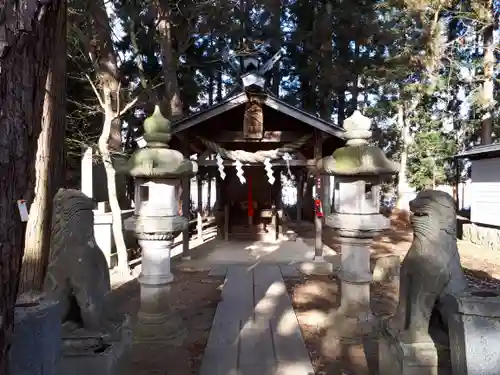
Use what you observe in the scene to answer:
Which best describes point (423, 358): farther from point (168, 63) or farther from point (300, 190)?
point (300, 190)

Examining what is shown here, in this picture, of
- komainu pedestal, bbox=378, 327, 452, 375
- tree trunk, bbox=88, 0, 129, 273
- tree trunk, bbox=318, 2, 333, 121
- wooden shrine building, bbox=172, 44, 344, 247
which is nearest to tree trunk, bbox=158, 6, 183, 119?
wooden shrine building, bbox=172, 44, 344, 247

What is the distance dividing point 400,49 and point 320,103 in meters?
3.85

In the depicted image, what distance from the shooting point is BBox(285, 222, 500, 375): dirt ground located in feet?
14.0

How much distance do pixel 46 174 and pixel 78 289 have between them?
2318mm

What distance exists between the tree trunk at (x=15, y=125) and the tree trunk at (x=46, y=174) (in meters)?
2.90

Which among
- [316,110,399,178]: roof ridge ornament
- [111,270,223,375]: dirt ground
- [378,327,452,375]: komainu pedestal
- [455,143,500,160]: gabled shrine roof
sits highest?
[455,143,500,160]: gabled shrine roof

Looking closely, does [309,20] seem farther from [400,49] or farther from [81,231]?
[81,231]

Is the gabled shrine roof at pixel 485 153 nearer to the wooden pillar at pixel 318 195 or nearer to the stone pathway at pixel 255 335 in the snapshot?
the wooden pillar at pixel 318 195

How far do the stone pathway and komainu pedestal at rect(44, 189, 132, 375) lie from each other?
1.43 metres

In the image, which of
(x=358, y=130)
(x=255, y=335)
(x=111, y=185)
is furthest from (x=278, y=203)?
(x=255, y=335)

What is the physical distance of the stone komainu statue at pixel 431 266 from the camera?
2.91 metres

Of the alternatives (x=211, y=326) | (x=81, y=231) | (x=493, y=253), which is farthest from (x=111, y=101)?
(x=493, y=253)

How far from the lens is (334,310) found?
5.98 metres

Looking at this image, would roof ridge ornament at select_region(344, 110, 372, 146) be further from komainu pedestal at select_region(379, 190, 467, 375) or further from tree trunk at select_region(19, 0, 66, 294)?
tree trunk at select_region(19, 0, 66, 294)
